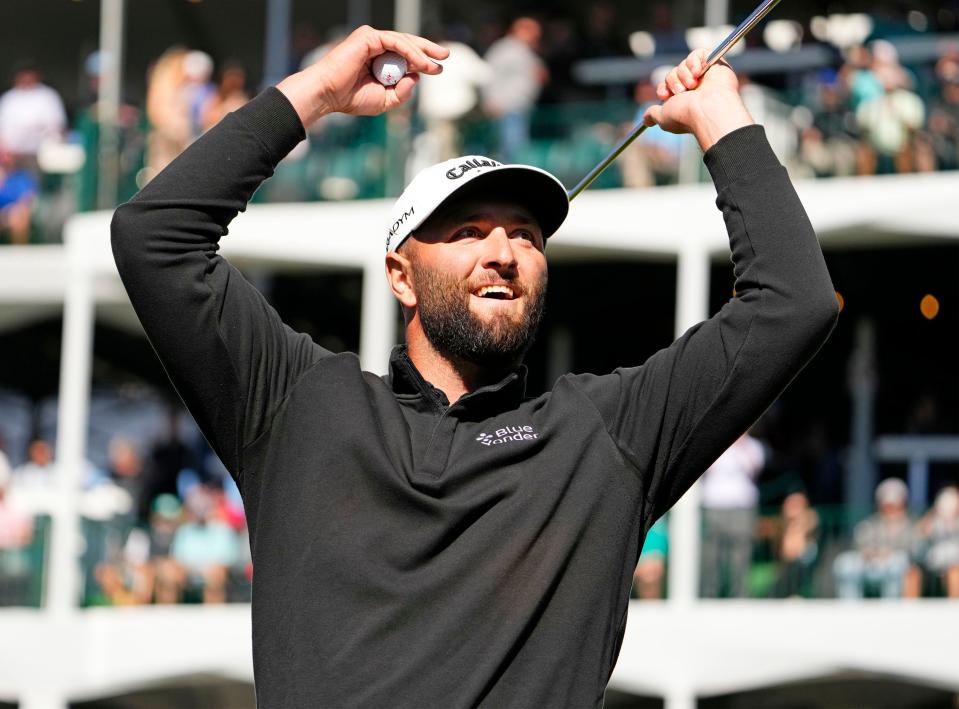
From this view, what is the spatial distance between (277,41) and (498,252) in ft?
51.2

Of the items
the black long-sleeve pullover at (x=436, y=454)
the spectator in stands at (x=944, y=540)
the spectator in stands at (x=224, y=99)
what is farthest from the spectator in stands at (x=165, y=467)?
the black long-sleeve pullover at (x=436, y=454)

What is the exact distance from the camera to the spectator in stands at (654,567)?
14812 mm

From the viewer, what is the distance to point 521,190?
11.2 feet

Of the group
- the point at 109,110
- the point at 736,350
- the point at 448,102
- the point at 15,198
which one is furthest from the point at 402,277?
the point at 109,110

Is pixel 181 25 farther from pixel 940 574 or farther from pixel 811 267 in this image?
pixel 811 267

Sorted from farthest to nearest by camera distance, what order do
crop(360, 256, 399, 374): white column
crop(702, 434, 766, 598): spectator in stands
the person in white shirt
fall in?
crop(360, 256, 399, 374): white column
the person in white shirt
crop(702, 434, 766, 598): spectator in stands

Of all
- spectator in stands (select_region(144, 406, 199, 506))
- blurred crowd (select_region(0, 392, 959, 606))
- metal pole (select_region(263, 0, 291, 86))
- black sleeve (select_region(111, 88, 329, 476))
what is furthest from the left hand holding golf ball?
metal pole (select_region(263, 0, 291, 86))

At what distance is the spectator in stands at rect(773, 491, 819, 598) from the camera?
13781mm

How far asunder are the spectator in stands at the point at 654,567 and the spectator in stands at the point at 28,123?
6.18 metres

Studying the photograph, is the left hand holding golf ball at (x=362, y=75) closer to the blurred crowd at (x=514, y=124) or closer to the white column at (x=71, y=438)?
the blurred crowd at (x=514, y=124)

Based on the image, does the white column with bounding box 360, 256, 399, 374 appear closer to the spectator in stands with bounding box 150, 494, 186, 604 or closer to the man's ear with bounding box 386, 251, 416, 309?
the spectator in stands with bounding box 150, 494, 186, 604

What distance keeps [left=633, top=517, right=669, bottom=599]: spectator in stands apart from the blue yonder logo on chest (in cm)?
1165

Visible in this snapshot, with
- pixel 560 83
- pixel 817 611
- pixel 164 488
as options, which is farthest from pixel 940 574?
pixel 164 488

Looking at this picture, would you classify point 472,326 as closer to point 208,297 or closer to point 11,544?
point 208,297
